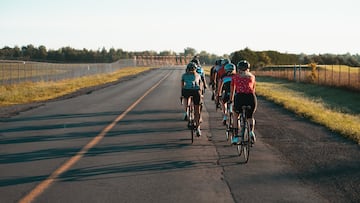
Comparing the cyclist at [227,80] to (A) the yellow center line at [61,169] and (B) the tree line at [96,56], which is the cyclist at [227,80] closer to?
(A) the yellow center line at [61,169]

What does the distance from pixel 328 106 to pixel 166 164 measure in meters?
16.5

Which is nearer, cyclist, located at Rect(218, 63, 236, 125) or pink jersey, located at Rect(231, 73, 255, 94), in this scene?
pink jersey, located at Rect(231, 73, 255, 94)

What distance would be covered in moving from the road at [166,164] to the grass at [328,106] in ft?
2.10

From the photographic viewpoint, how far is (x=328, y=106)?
74.7ft

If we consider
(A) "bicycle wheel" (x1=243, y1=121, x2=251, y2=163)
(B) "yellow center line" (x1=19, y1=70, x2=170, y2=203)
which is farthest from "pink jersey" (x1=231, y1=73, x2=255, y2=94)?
(B) "yellow center line" (x1=19, y1=70, x2=170, y2=203)

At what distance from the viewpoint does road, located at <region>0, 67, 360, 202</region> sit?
627cm

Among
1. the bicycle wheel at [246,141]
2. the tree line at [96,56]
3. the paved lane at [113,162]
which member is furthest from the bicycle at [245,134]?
the tree line at [96,56]

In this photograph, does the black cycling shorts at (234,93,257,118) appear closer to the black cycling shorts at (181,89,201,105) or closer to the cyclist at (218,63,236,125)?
the cyclist at (218,63,236,125)

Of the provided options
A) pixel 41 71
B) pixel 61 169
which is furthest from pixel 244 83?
pixel 41 71

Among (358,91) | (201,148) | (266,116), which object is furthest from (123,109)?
(358,91)

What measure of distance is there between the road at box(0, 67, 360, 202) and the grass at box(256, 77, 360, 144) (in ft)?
2.10

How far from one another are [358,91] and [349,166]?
2098 centimetres

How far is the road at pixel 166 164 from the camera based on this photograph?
6.27 meters

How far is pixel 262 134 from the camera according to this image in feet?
39.1
